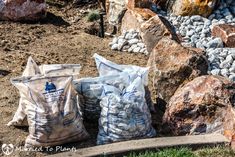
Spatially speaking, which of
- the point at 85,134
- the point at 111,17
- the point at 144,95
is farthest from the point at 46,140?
the point at 111,17

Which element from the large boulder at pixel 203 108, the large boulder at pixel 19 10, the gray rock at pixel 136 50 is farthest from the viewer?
the large boulder at pixel 19 10

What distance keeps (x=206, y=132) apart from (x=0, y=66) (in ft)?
8.44

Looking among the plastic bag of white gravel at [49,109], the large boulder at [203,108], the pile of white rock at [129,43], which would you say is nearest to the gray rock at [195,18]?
the pile of white rock at [129,43]

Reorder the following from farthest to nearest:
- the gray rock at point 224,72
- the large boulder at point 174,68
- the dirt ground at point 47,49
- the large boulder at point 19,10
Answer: the large boulder at point 19,10, the gray rock at point 224,72, the dirt ground at point 47,49, the large boulder at point 174,68

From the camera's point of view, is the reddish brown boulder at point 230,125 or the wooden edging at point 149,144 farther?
the reddish brown boulder at point 230,125

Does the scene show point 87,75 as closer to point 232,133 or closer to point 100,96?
point 100,96

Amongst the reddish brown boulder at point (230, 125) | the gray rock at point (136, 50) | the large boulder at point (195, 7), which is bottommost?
the reddish brown boulder at point (230, 125)

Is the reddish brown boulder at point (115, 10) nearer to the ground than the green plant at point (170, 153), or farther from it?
farther from it

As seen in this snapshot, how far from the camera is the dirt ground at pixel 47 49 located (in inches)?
226

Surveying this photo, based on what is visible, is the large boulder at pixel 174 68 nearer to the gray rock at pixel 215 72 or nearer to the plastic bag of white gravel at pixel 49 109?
the gray rock at pixel 215 72

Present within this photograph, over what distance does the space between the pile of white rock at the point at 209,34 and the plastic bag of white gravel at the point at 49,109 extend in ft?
6.74

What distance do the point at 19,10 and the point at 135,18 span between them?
5.33 ft

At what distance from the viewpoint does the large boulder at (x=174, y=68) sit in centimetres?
562

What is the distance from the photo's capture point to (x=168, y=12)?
26.9ft
